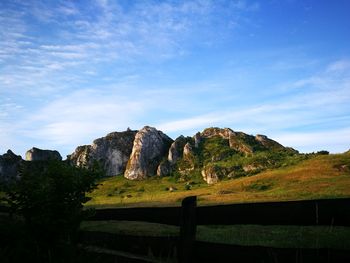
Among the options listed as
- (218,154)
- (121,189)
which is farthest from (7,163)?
(218,154)

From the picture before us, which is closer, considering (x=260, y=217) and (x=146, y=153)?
(x=260, y=217)

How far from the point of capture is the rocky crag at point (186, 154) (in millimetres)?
85375

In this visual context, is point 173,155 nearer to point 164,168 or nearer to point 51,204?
point 164,168

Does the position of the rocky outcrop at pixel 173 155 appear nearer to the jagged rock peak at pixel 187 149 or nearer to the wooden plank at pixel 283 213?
the jagged rock peak at pixel 187 149

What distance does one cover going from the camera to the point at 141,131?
→ 118m

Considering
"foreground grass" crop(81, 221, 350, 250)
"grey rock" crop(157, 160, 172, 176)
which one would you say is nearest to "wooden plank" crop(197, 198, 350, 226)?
"foreground grass" crop(81, 221, 350, 250)

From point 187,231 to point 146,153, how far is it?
10546 centimetres

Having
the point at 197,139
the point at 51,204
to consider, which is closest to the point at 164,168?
the point at 197,139

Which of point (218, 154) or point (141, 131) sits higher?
point (141, 131)

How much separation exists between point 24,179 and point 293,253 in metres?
5.11

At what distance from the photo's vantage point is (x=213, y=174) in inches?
3260

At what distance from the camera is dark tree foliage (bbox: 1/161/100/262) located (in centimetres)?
698

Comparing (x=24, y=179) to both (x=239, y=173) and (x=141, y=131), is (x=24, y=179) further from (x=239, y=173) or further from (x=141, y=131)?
(x=141, y=131)

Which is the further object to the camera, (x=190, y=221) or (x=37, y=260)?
(x=37, y=260)
